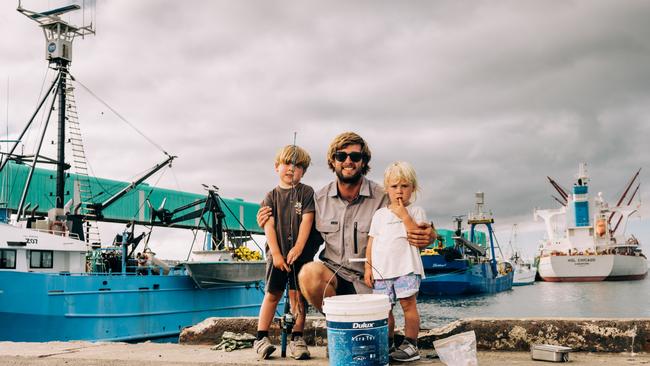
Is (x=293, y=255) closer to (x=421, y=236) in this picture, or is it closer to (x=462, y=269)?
(x=421, y=236)

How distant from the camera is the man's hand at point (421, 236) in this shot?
3.88 metres

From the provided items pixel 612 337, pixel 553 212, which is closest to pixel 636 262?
pixel 553 212

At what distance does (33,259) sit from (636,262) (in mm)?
71207

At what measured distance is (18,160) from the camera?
65.3 feet

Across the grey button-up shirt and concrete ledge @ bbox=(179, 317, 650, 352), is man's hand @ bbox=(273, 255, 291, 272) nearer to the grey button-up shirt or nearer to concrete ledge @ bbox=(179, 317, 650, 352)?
the grey button-up shirt

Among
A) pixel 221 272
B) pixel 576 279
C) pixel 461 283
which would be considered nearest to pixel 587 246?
pixel 576 279

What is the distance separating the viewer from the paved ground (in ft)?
13.2

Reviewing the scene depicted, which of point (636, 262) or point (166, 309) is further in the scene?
point (636, 262)

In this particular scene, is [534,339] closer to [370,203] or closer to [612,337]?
[612,337]

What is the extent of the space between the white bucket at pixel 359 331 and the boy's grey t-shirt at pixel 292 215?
43.1 inches

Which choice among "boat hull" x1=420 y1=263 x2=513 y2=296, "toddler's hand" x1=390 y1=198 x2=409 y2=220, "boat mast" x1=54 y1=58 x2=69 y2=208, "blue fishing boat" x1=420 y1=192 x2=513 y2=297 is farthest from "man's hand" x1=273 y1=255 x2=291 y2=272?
"boat hull" x1=420 y1=263 x2=513 y2=296

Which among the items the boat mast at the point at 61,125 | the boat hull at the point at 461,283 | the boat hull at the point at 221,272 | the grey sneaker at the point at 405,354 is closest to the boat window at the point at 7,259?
the boat mast at the point at 61,125

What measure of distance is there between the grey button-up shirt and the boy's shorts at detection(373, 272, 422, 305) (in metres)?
0.26

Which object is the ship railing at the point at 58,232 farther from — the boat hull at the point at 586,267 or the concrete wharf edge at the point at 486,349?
the boat hull at the point at 586,267
